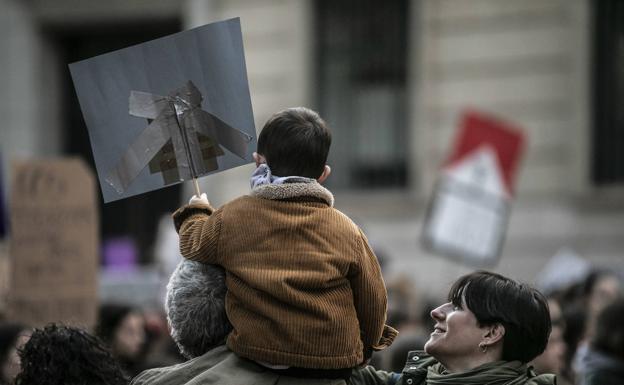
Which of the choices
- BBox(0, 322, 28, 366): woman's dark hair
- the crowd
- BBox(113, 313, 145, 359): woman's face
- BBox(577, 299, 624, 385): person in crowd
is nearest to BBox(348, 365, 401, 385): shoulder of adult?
the crowd

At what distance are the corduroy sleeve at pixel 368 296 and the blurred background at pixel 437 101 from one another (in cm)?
910

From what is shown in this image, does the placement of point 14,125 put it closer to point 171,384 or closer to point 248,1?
point 248,1

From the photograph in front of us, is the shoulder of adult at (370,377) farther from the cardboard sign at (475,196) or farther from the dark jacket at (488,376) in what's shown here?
the cardboard sign at (475,196)

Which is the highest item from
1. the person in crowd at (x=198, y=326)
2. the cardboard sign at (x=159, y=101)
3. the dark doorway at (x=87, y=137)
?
the cardboard sign at (x=159, y=101)

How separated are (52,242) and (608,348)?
396 centimetres

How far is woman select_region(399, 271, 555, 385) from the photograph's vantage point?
10.7ft

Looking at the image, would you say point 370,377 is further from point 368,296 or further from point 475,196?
point 475,196

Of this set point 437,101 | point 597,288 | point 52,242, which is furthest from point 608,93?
point 52,242

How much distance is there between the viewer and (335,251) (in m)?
3.11

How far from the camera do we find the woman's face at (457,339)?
3.28m

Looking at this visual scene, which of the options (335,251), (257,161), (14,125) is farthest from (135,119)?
(14,125)

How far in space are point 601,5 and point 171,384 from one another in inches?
434

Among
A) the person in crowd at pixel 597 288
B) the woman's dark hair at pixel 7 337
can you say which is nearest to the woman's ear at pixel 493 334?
the woman's dark hair at pixel 7 337

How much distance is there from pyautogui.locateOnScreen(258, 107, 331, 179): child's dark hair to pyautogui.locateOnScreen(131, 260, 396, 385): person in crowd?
1.06ft
